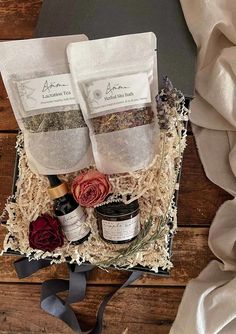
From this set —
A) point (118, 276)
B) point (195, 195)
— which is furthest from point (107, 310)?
point (195, 195)

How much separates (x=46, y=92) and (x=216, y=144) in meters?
0.38

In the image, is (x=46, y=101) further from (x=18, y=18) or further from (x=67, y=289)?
(x=67, y=289)

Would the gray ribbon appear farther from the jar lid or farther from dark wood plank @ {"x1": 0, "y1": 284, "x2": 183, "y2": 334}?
the jar lid

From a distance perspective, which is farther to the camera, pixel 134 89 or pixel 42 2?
pixel 42 2

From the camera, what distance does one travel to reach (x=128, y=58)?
3.33ft

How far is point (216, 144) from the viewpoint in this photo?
3.72ft

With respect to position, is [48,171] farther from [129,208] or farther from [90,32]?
[90,32]

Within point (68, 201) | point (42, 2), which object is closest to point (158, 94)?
point (68, 201)

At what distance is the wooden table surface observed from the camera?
1.17 meters

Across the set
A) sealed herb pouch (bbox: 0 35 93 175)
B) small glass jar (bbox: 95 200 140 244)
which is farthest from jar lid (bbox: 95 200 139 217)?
sealed herb pouch (bbox: 0 35 93 175)

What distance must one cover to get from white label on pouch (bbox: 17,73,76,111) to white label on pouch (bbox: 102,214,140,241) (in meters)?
0.24

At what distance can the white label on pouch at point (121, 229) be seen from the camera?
1009 mm

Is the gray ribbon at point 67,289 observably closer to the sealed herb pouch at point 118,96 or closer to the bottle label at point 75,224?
the bottle label at point 75,224

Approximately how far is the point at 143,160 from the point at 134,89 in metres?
0.14
